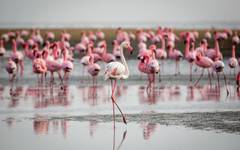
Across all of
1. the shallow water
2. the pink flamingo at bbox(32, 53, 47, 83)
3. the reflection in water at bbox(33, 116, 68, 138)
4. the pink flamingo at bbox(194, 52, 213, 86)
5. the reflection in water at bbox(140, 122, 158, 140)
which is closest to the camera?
the shallow water

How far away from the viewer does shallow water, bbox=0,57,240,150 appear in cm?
1149

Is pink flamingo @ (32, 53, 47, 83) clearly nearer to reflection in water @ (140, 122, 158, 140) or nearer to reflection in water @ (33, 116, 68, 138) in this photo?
reflection in water @ (33, 116, 68, 138)

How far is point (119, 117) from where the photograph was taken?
13.6 m

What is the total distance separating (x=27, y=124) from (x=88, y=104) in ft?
7.74

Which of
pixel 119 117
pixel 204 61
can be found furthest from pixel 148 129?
pixel 204 61

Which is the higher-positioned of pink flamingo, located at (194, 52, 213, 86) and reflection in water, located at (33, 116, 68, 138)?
pink flamingo, located at (194, 52, 213, 86)

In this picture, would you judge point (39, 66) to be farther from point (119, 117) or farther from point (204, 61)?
point (119, 117)

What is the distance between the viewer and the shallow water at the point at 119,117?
37.7ft

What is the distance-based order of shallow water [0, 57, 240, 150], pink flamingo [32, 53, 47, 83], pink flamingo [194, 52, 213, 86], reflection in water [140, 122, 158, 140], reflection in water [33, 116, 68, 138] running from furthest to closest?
1. pink flamingo [194, 52, 213, 86]
2. pink flamingo [32, 53, 47, 83]
3. reflection in water [33, 116, 68, 138]
4. reflection in water [140, 122, 158, 140]
5. shallow water [0, 57, 240, 150]

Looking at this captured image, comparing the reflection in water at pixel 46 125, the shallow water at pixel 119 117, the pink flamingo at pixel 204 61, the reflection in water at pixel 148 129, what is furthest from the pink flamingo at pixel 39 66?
the reflection in water at pixel 148 129

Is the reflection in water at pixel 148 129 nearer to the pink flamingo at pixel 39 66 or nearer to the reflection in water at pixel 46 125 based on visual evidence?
the reflection in water at pixel 46 125

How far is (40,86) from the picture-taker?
60.0ft

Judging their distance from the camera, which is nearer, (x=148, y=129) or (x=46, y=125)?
(x=148, y=129)

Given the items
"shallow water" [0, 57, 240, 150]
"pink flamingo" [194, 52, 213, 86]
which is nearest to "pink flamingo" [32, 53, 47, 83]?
"shallow water" [0, 57, 240, 150]
